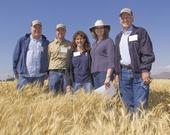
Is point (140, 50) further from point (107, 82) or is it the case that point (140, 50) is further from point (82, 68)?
point (82, 68)

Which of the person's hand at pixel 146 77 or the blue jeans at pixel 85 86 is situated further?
the blue jeans at pixel 85 86

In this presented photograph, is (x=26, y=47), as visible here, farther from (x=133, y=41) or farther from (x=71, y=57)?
(x=133, y=41)

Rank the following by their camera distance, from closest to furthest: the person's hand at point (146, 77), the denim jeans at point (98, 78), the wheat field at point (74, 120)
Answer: the wheat field at point (74, 120) → the person's hand at point (146, 77) → the denim jeans at point (98, 78)

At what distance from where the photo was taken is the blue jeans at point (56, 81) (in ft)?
20.3

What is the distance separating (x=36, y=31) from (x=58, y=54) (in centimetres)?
50

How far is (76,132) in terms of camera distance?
9.65 feet

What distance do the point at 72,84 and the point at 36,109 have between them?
2.36m

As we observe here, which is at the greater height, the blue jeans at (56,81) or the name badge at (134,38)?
the name badge at (134,38)

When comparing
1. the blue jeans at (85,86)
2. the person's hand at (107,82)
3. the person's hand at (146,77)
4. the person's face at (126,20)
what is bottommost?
the blue jeans at (85,86)

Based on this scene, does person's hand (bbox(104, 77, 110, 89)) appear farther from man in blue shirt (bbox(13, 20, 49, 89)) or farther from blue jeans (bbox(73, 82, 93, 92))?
man in blue shirt (bbox(13, 20, 49, 89))

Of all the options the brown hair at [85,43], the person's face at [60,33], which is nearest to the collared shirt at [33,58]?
the person's face at [60,33]

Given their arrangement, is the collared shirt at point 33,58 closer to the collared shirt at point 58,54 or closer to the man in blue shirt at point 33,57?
the man in blue shirt at point 33,57

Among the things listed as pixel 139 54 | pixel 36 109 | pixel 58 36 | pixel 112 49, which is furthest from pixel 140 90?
pixel 58 36

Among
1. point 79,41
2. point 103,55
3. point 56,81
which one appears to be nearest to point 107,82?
point 103,55
